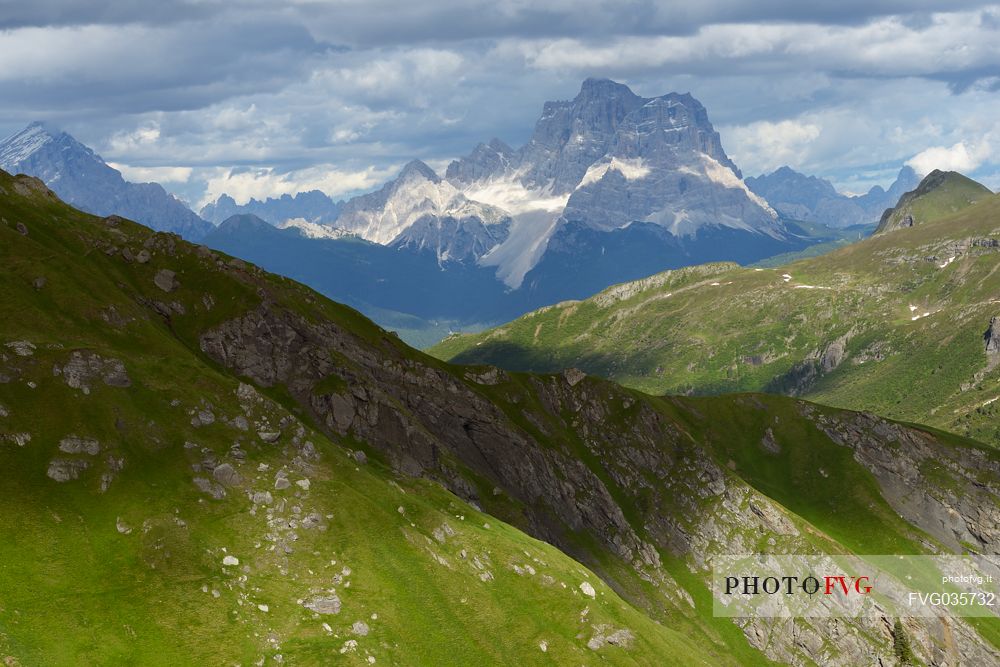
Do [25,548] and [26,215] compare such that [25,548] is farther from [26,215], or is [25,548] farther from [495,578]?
[26,215]

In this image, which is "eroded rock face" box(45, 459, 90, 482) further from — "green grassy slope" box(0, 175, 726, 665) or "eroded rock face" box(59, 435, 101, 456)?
"eroded rock face" box(59, 435, 101, 456)

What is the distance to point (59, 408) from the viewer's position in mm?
129625

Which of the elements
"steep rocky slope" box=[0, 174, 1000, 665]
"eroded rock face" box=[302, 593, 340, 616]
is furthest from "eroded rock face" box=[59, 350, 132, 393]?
"eroded rock face" box=[302, 593, 340, 616]

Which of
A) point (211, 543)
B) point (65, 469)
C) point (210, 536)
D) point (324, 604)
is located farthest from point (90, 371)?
point (324, 604)

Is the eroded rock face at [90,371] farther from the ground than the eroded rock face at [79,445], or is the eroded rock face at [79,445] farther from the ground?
the eroded rock face at [90,371]

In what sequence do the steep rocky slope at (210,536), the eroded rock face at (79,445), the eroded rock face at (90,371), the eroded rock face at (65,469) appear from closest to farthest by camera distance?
the steep rocky slope at (210,536)
the eroded rock face at (65,469)
the eroded rock face at (79,445)
the eroded rock face at (90,371)

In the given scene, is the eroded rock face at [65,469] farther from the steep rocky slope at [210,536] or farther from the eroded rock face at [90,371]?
the eroded rock face at [90,371]

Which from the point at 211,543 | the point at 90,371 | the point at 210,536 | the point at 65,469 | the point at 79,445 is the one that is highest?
the point at 90,371

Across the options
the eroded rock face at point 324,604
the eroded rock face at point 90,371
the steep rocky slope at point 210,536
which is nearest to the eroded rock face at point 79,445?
the steep rocky slope at point 210,536

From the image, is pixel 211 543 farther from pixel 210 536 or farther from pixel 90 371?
pixel 90 371

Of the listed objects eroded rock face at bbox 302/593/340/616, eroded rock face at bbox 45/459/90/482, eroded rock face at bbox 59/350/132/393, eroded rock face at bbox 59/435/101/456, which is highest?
eroded rock face at bbox 59/350/132/393

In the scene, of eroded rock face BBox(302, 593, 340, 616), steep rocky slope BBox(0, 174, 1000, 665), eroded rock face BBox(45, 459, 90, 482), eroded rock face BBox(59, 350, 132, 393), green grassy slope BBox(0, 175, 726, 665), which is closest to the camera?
green grassy slope BBox(0, 175, 726, 665)

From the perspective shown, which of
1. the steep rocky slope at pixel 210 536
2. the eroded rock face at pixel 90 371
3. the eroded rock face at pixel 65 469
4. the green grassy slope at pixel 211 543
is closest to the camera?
the green grassy slope at pixel 211 543

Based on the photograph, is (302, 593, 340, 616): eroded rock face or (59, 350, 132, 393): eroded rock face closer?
(302, 593, 340, 616): eroded rock face
